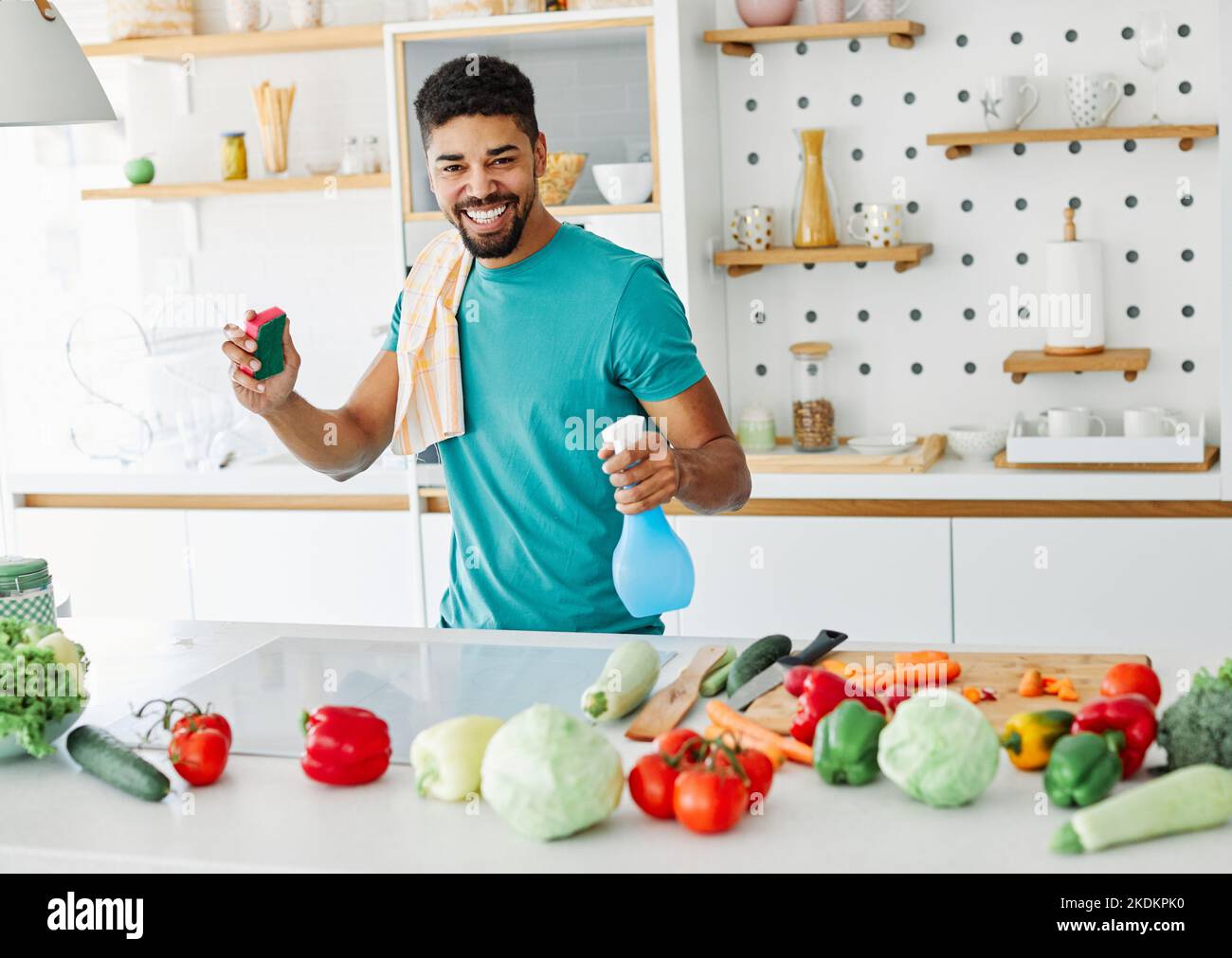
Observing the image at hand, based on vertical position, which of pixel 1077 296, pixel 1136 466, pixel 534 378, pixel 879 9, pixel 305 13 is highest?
pixel 305 13

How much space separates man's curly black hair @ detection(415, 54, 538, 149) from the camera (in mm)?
2170

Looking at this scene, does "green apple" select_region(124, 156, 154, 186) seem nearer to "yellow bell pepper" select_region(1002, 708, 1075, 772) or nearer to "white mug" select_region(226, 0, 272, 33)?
"white mug" select_region(226, 0, 272, 33)

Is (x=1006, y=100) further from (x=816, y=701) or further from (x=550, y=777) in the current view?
(x=550, y=777)

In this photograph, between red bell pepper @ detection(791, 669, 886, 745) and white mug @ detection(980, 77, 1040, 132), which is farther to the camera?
white mug @ detection(980, 77, 1040, 132)

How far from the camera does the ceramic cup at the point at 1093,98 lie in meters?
3.39

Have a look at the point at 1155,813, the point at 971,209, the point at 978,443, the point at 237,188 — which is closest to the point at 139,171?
the point at 237,188

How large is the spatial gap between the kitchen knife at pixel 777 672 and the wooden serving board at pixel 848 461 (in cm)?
151

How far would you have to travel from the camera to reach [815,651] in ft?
6.17

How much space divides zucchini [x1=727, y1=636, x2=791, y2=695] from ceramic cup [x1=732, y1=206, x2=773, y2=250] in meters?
1.92

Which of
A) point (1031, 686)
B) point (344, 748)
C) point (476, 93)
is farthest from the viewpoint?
point (476, 93)

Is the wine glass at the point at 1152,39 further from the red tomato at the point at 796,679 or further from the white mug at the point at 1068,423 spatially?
the red tomato at the point at 796,679

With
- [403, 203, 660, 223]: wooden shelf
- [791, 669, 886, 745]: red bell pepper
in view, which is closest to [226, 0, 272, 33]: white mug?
[403, 203, 660, 223]: wooden shelf

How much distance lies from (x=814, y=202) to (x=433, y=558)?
130 centimetres

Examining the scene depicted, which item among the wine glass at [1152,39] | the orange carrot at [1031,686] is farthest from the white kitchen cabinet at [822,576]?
the orange carrot at [1031,686]
